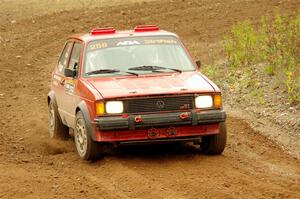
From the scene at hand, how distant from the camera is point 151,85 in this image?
10023 millimetres

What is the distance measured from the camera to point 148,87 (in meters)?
9.93

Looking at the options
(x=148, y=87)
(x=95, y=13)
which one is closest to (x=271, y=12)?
(x=95, y=13)

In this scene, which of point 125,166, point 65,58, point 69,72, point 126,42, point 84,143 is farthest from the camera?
point 65,58

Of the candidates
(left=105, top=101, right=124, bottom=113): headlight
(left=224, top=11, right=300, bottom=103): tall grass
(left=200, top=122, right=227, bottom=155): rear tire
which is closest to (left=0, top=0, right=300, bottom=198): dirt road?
(left=200, top=122, right=227, bottom=155): rear tire

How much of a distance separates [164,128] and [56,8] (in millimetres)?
21318

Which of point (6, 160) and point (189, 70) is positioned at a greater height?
point (189, 70)

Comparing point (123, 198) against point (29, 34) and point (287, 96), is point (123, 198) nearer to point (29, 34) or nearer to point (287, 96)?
point (287, 96)

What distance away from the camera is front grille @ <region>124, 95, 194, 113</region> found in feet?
31.7

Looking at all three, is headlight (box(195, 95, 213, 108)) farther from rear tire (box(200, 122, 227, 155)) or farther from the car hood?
rear tire (box(200, 122, 227, 155))

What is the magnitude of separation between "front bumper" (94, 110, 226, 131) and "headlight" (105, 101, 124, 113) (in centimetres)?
9

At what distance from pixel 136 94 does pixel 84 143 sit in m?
1.03

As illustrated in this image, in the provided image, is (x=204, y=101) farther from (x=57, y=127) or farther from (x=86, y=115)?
(x=57, y=127)

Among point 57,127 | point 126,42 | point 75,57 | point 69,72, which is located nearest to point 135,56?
point 126,42

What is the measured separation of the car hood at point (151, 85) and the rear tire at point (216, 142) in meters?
0.57
